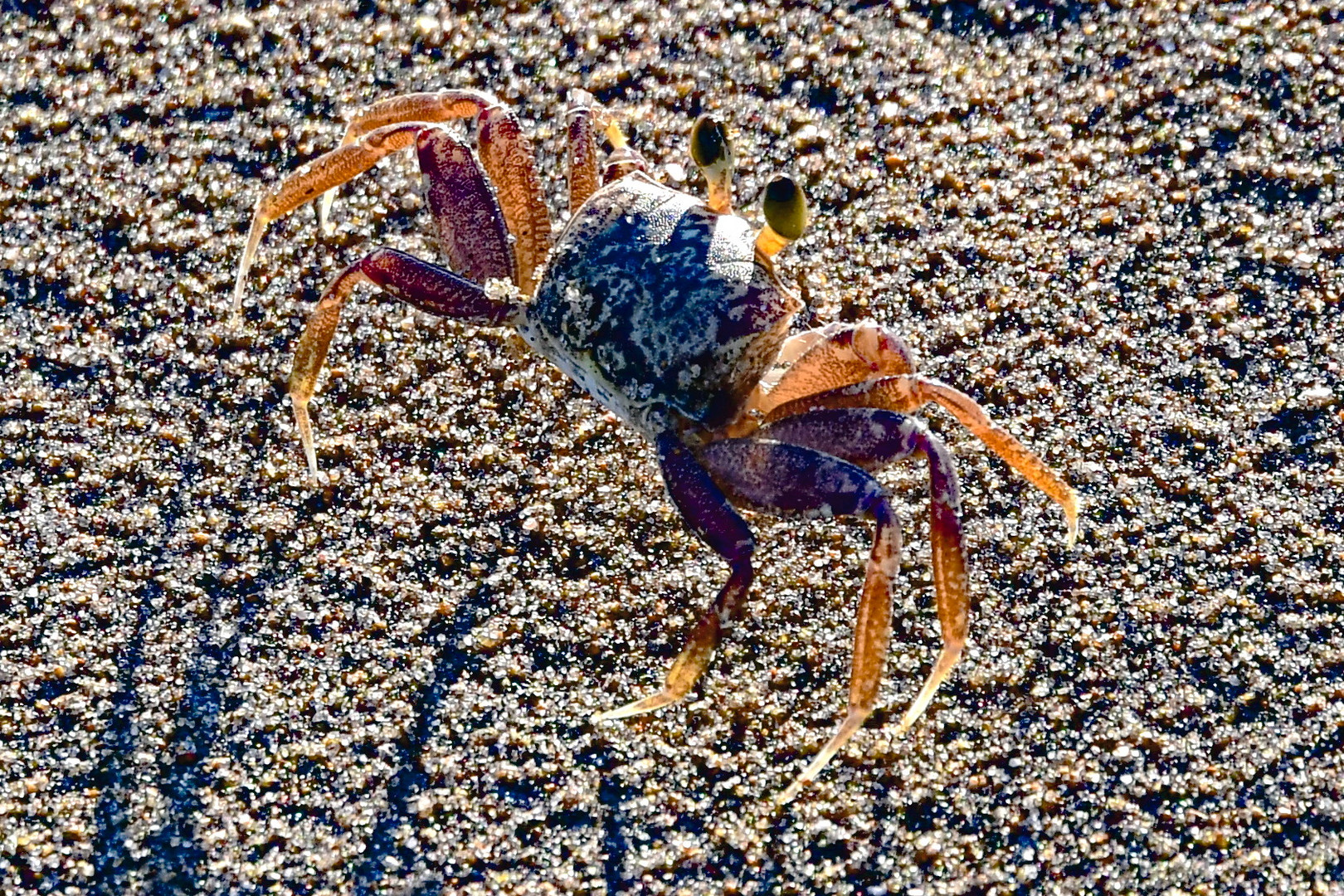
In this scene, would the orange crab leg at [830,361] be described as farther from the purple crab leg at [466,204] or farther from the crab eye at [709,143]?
the purple crab leg at [466,204]

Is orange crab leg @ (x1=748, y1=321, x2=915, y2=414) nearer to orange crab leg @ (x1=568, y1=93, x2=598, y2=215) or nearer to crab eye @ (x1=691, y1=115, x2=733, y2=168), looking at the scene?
crab eye @ (x1=691, y1=115, x2=733, y2=168)

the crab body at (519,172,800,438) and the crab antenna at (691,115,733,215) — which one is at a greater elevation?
the crab antenna at (691,115,733,215)

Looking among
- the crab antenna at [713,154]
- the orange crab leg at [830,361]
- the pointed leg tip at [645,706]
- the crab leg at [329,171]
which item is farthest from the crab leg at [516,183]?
the pointed leg tip at [645,706]

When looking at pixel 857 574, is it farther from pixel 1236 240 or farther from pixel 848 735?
pixel 1236 240

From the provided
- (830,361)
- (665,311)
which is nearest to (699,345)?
(665,311)

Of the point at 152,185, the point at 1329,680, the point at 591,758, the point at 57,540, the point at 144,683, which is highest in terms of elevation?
the point at 152,185

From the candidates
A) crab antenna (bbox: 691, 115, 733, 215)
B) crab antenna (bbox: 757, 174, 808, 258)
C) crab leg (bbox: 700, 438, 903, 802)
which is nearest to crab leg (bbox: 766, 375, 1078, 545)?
crab leg (bbox: 700, 438, 903, 802)

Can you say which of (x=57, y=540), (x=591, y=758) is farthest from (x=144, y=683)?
(x=591, y=758)
